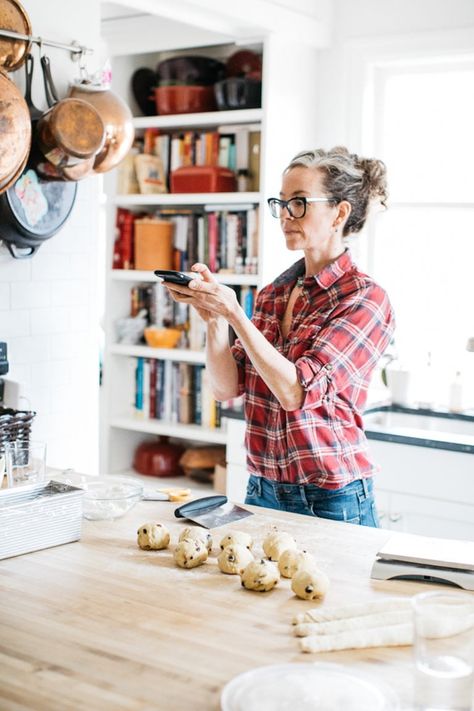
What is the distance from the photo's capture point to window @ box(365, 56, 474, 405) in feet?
13.8

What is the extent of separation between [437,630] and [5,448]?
48.8 inches

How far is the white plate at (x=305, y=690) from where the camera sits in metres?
1.32

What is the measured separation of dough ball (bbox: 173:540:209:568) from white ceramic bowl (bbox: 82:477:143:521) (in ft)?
1.26

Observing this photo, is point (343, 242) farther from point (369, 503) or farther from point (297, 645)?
point (297, 645)

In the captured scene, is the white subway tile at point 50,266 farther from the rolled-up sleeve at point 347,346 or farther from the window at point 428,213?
the window at point 428,213

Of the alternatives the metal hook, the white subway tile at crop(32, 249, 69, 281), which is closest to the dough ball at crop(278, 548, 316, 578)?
the white subway tile at crop(32, 249, 69, 281)

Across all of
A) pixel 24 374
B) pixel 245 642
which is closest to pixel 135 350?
pixel 24 374

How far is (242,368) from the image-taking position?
269cm

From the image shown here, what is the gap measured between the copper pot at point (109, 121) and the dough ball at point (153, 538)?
5.18 ft

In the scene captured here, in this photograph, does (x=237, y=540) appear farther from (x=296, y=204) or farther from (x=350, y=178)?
(x=350, y=178)

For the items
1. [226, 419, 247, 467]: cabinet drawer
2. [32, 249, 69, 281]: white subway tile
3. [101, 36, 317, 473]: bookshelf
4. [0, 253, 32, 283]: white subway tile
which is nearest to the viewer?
[0, 253, 32, 283]: white subway tile

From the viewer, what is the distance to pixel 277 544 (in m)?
1.97

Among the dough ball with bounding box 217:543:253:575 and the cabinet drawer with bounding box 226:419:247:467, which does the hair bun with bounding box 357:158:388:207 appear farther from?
the cabinet drawer with bounding box 226:419:247:467

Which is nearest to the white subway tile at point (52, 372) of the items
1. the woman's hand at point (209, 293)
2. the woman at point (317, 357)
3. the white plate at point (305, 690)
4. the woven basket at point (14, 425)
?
the woven basket at point (14, 425)
